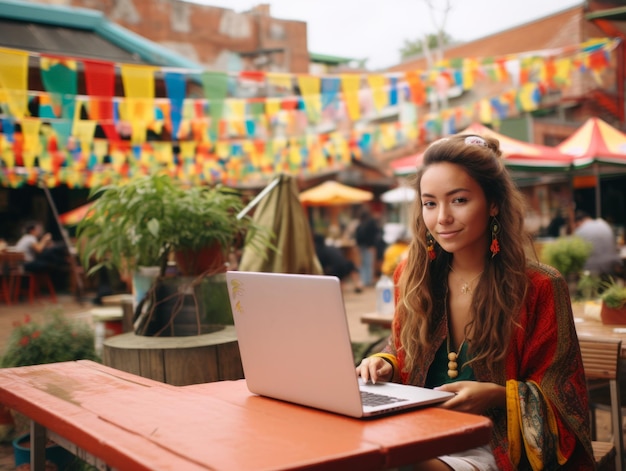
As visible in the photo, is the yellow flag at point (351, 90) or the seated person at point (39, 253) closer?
the yellow flag at point (351, 90)

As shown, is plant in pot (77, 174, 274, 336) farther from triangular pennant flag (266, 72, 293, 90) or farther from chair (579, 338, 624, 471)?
triangular pennant flag (266, 72, 293, 90)

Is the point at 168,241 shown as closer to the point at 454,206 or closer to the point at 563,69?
the point at 454,206

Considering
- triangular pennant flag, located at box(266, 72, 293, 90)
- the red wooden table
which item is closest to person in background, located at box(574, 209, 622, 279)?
triangular pennant flag, located at box(266, 72, 293, 90)

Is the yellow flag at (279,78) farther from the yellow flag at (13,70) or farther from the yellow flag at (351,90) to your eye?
the yellow flag at (13,70)

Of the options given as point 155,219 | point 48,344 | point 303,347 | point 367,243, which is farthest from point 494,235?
point 367,243

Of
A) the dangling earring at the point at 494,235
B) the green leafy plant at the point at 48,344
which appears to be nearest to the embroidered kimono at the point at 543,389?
the dangling earring at the point at 494,235

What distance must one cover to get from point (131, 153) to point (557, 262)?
11.2m

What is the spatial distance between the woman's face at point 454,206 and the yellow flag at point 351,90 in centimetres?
631

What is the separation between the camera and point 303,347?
1622 mm

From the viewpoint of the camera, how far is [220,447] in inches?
53.6

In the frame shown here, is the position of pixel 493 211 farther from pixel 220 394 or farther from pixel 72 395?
pixel 72 395

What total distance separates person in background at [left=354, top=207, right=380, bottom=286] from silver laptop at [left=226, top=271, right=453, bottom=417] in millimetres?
13339

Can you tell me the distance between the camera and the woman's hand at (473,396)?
177 cm

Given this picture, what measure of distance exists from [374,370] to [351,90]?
673 cm
